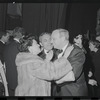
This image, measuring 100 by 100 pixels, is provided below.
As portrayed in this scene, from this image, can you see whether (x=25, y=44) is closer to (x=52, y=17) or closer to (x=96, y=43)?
(x=52, y=17)

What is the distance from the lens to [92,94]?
9.48ft

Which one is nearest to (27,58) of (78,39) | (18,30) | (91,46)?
(18,30)

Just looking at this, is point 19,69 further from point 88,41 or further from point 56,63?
point 88,41

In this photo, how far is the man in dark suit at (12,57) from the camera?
9.43 ft

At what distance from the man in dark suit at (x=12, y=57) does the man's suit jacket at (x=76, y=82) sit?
55 cm

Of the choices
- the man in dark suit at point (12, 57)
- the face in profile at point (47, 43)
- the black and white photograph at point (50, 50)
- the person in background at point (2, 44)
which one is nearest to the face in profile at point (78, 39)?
the black and white photograph at point (50, 50)

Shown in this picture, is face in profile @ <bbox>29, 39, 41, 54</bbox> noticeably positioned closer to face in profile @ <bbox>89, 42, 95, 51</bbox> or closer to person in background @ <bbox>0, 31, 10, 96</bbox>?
person in background @ <bbox>0, 31, 10, 96</bbox>

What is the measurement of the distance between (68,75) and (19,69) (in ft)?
1.95

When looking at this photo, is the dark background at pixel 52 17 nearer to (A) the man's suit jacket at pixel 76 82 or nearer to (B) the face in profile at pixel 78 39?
(B) the face in profile at pixel 78 39

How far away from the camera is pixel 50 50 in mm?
2850

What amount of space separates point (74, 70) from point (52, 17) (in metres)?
0.75

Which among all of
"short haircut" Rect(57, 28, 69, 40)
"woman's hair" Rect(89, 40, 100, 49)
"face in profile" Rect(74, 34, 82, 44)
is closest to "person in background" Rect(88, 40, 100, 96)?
"woman's hair" Rect(89, 40, 100, 49)

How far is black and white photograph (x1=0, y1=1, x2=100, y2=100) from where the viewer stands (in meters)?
2.70

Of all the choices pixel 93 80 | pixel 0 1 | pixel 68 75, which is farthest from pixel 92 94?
pixel 0 1
